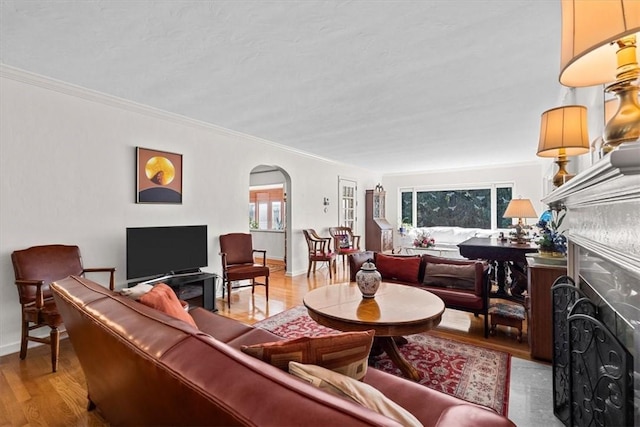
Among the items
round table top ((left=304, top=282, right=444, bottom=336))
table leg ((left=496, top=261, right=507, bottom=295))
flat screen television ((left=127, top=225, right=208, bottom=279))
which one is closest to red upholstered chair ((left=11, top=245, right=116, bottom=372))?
flat screen television ((left=127, top=225, right=208, bottom=279))

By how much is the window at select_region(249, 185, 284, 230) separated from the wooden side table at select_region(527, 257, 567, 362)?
236 inches

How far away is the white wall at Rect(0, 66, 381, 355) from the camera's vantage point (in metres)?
2.63

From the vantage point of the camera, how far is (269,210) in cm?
819

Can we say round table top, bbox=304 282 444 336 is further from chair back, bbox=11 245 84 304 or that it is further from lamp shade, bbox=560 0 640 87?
chair back, bbox=11 245 84 304

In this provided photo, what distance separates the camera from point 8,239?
2.62 meters

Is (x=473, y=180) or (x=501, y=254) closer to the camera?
(x=501, y=254)

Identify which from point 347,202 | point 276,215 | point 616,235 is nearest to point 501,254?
point 616,235

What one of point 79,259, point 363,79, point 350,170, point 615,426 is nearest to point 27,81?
point 79,259

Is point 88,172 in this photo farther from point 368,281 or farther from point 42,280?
point 368,281

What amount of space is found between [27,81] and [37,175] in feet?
2.69

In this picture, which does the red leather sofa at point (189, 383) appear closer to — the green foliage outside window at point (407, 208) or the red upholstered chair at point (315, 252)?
the red upholstered chair at point (315, 252)

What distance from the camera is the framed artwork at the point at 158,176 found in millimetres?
3471

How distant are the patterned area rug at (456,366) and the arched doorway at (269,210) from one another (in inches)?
182

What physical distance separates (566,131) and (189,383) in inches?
80.1
